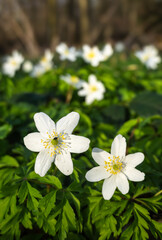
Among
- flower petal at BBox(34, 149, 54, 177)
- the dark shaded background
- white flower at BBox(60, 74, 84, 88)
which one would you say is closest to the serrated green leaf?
flower petal at BBox(34, 149, 54, 177)

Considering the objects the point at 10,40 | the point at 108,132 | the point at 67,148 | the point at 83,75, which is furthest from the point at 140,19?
the point at 67,148

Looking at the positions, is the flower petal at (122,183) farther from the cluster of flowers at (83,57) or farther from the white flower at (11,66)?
the white flower at (11,66)

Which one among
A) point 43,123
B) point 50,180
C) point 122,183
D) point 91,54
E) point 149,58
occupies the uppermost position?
point 91,54

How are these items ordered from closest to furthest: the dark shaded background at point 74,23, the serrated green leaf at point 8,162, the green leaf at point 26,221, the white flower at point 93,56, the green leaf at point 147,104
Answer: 1. the green leaf at point 26,221
2. the serrated green leaf at point 8,162
3. the green leaf at point 147,104
4. the white flower at point 93,56
5. the dark shaded background at point 74,23

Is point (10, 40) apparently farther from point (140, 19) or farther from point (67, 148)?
point (67, 148)

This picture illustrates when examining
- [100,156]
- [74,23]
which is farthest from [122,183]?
[74,23]

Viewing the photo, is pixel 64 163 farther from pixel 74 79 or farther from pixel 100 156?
pixel 74 79

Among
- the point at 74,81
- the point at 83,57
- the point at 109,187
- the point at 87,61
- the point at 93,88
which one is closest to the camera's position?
the point at 109,187

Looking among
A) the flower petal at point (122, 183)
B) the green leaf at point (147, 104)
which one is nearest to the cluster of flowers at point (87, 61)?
the green leaf at point (147, 104)
